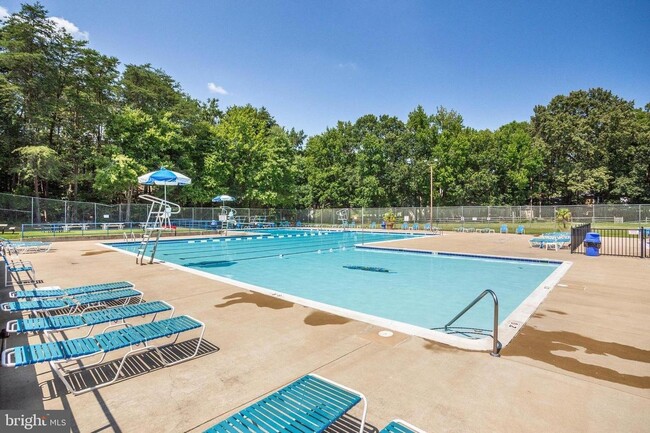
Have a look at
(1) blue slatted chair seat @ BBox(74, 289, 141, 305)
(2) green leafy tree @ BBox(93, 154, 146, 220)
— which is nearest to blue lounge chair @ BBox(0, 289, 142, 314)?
(1) blue slatted chair seat @ BBox(74, 289, 141, 305)

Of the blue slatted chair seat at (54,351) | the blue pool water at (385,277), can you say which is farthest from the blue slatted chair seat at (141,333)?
the blue pool water at (385,277)

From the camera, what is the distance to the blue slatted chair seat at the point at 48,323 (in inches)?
147

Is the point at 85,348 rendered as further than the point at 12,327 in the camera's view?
No

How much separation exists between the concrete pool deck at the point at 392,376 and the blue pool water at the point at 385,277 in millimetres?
2342

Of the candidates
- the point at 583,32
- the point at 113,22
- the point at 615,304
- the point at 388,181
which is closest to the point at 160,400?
the point at 615,304

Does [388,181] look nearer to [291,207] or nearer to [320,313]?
[291,207]

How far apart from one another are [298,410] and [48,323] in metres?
3.63

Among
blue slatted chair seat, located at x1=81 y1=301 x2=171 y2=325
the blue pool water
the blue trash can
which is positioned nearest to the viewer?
blue slatted chair seat, located at x1=81 y1=301 x2=171 y2=325

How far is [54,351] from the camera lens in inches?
121

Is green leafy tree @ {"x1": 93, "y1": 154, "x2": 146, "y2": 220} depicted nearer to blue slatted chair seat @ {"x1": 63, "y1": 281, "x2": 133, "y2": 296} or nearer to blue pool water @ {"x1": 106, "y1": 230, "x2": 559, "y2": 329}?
blue pool water @ {"x1": 106, "y1": 230, "x2": 559, "y2": 329}

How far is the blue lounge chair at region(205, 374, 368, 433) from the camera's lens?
203 centimetres

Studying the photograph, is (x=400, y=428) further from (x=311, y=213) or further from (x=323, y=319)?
(x=311, y=213)

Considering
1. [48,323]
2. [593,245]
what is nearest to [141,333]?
[48,323]
